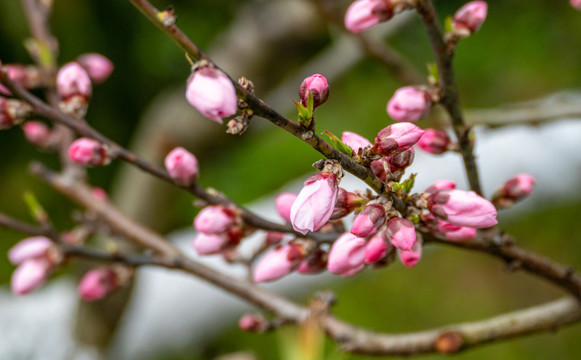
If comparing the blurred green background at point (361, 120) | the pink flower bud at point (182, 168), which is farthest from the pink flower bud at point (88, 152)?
the blurred green background at point (361, 120)

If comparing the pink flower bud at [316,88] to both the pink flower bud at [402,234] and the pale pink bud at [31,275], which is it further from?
the pale pink bud at [31,275]

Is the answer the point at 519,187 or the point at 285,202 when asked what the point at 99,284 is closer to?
the point at 285,202

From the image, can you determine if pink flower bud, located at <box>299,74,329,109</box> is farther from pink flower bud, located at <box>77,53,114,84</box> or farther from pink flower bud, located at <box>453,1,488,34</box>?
pink flower bud, located at <box>77,53,114,84</box>

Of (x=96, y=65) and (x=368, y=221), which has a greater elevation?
(x=96, y=65)

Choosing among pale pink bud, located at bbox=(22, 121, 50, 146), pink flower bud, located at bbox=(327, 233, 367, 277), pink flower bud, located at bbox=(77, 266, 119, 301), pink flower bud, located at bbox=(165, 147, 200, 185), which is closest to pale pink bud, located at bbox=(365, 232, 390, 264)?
pink flower bud, located at bbox=(327, 233, 367, 277)

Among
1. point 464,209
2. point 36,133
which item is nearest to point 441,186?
point 464,209

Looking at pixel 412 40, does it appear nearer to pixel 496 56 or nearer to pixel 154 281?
pixel 496 56

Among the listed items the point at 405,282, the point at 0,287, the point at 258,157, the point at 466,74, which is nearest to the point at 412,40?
the point at 466,74
